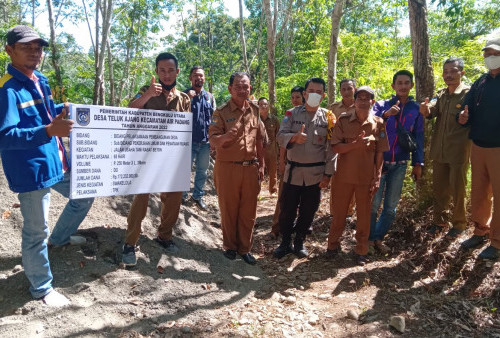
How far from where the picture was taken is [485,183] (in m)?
3.96

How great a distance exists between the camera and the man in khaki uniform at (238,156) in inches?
160

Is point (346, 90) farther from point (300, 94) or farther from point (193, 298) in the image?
point (193, 298)

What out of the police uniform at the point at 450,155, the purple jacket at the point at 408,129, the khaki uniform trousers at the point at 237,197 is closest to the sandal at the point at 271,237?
→ the khaki uniform trousers at the point at 237,197

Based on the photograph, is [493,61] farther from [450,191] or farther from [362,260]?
[362,260]

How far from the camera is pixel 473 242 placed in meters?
4.04

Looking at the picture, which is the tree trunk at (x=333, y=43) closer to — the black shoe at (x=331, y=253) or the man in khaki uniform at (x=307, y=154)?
the man in khaki uniform at (x=307, y=154)

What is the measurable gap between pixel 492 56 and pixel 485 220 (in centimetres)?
184

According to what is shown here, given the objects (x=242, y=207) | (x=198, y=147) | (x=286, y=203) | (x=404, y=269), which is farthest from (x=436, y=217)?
(x=198, y=147)

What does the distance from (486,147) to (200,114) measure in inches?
157

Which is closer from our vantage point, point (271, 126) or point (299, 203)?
point (299, 203)

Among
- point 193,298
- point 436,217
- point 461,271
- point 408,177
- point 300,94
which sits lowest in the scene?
point 193,298

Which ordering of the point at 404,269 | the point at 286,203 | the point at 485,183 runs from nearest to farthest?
the point at 485,183, the point at 404,269, the point at 286,203

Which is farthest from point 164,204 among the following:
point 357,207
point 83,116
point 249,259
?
point 357,207

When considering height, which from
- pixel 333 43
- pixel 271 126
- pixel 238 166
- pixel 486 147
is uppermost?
pixel 333 43
